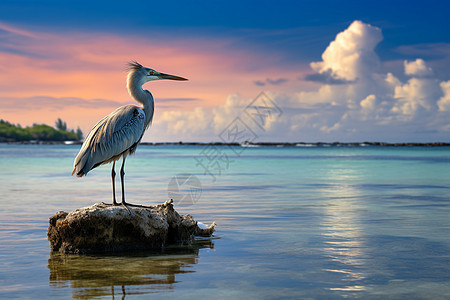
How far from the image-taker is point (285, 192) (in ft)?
66.6

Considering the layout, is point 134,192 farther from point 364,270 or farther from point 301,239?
point 364,270

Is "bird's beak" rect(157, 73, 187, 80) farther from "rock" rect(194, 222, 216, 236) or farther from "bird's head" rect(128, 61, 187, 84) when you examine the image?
"rock" rect(194, 222, 216, 236)

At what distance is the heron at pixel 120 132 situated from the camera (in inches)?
370

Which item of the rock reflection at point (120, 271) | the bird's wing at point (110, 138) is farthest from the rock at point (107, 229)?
the bird's wing at point (110, 138)

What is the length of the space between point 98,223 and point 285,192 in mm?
12419

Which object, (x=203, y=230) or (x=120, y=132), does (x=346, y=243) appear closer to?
(x=203, y=230)

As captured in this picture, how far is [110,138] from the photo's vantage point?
9.46 meters

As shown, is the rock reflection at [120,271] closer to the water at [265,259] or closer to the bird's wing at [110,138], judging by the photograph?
the water at [265,259]

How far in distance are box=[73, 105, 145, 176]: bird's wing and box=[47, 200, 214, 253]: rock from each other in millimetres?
864

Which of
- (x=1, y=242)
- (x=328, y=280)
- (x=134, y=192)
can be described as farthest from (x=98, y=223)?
(x=134, y=192)

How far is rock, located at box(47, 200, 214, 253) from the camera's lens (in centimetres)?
866

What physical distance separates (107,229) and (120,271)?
138 centimetres

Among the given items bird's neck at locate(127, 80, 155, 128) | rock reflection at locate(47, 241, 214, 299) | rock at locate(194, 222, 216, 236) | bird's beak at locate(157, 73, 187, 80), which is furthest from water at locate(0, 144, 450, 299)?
bird's beak at locate(157, 73, 187, 80)

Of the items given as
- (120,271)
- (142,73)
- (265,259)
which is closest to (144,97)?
(142,73)
